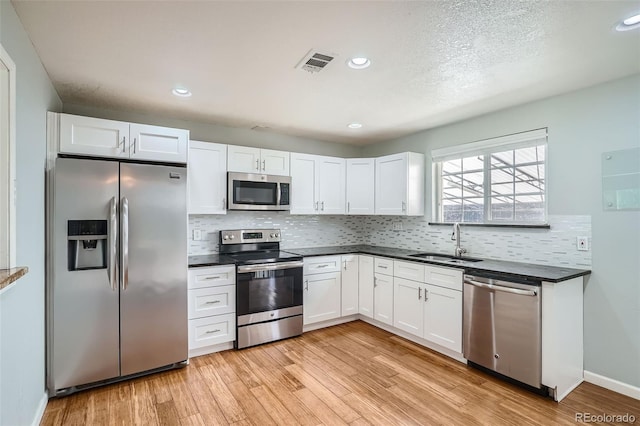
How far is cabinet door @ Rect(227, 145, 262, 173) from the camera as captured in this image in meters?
3.56

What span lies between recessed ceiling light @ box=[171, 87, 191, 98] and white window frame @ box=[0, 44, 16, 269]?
44.2 inches

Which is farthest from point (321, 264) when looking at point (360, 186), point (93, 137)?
point (93, 137)

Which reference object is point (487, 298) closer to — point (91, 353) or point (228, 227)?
point (228, 227)

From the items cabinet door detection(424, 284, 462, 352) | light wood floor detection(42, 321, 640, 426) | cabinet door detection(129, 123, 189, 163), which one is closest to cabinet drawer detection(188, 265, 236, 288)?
light wood floor detection(42, 321, 640, 426)

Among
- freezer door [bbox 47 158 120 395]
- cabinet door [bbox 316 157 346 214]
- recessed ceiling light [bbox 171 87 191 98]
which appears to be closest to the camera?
freezer door [bbox 47 158 120 395]

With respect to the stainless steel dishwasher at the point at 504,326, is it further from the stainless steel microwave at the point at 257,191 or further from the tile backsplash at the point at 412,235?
the stainless steel microwave at the point at 257,191

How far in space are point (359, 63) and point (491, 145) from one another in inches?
74.1

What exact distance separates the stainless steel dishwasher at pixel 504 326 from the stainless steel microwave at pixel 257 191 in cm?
217

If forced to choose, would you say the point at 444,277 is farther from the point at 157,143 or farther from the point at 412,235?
the point at 157,143

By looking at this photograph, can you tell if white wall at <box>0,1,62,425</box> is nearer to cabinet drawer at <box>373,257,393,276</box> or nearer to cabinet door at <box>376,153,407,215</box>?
cabinet drawer at <box>373,257,393,276</box>

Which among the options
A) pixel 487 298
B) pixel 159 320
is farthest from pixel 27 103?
pixel 487 298

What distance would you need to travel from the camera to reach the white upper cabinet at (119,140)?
249 cm

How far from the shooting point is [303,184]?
4074 millimetres

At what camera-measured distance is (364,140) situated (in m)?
4.61
